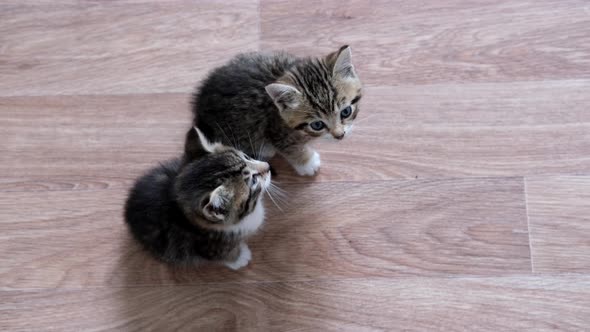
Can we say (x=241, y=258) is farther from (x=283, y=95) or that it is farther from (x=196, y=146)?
(x=283, y=95)

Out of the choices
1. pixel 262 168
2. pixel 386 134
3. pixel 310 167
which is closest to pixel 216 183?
pixel 262 168

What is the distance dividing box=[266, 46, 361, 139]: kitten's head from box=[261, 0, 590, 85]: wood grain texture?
0.34 m

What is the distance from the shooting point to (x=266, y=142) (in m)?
1.58

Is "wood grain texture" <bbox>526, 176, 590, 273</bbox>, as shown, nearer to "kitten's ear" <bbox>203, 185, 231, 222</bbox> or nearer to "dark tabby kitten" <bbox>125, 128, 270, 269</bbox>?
"dark tabby kitten" <bbox>125, 128, 270, 269</bbox>

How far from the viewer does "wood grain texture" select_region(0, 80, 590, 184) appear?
1.67 metres

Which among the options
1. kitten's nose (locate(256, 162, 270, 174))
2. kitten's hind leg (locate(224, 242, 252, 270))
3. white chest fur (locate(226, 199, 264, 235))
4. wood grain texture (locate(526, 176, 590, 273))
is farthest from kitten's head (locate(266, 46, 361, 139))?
wood grain texture (locate(526, 176, 590, 273))

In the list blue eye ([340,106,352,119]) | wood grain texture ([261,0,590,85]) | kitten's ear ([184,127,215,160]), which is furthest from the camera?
wood grain texture ([261,0,590,85])

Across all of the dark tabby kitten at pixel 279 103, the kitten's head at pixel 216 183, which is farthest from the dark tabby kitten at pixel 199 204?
the dark tabby kitten at pixel 279 103

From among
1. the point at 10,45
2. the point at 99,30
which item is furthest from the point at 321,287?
the point at 10,45

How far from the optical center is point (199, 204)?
125cm

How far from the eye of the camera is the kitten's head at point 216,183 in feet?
4.16

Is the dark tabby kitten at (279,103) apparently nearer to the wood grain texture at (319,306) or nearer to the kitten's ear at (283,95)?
the kitten's ear at (283,95)

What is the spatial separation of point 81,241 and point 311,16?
1084 mm

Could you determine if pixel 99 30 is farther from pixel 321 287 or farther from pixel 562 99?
pixel 562 99
